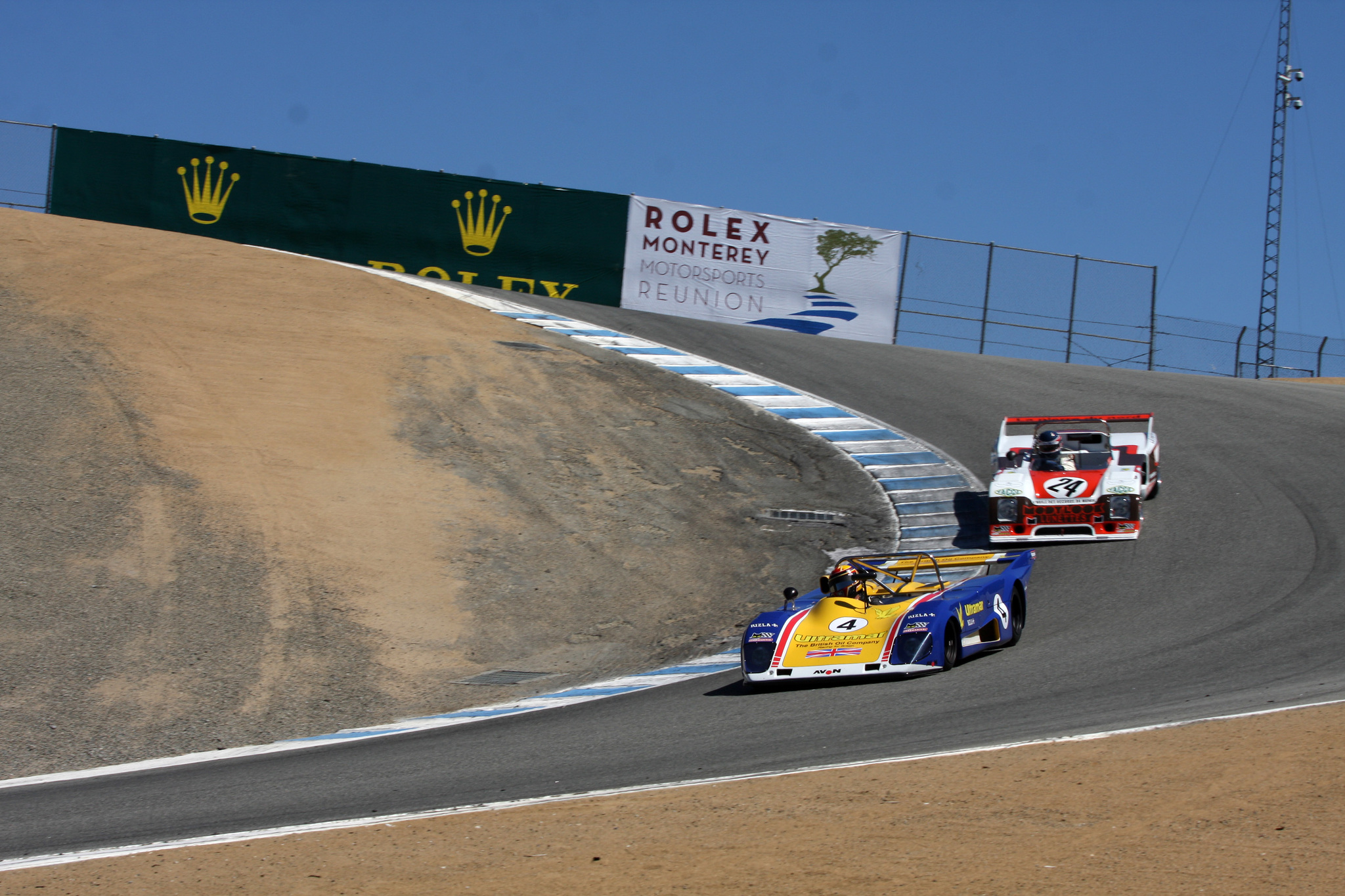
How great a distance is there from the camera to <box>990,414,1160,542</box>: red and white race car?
50.7 feet

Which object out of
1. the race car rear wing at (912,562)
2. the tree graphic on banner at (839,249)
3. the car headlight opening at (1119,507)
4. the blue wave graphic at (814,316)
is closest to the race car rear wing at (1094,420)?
the car headlight opening at (1119,507)

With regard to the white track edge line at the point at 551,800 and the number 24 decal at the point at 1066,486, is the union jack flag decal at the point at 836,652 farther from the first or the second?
the number 24 decal at the point at 1066,486

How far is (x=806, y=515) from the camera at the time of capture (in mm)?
17219

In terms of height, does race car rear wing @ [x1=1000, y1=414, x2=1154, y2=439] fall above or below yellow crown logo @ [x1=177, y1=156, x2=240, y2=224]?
below

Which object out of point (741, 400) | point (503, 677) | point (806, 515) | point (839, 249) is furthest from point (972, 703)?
point (839, 249)

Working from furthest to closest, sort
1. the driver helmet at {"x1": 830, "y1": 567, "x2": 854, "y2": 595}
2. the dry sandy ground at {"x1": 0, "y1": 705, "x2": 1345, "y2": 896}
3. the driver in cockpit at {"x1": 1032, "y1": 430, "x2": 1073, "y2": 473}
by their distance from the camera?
the driver in cockpit at {"x1": 1032, "y1": 430, "x2": 1073, "y2": 473} → the driver helmet at {"x1": 830, "y1": 567, "x2": 854, "y2": 595} → the dry sandy ground at {"x1": 0, "y1": 705, "x2": 1345, "y2": 896}

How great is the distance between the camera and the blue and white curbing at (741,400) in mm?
9758

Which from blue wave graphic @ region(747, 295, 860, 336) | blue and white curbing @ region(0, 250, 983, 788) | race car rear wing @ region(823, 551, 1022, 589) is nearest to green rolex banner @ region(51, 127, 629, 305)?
blue and white curbing @ region(0, 250, 983, 788)

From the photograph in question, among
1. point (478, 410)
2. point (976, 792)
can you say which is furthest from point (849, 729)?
→ point (478, 410)

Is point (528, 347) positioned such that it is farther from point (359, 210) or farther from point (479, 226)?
point (359, 210)

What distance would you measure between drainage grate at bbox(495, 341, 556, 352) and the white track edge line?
15.5 metres

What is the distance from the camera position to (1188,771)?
6227 millimetres

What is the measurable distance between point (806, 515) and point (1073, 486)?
145 inches

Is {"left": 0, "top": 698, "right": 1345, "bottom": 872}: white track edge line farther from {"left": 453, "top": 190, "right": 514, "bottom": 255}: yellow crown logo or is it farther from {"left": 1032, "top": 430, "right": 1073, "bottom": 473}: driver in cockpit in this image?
{"left": 453, "top": 190, "right": 514, "bottom": 255}: yellow crown logo
